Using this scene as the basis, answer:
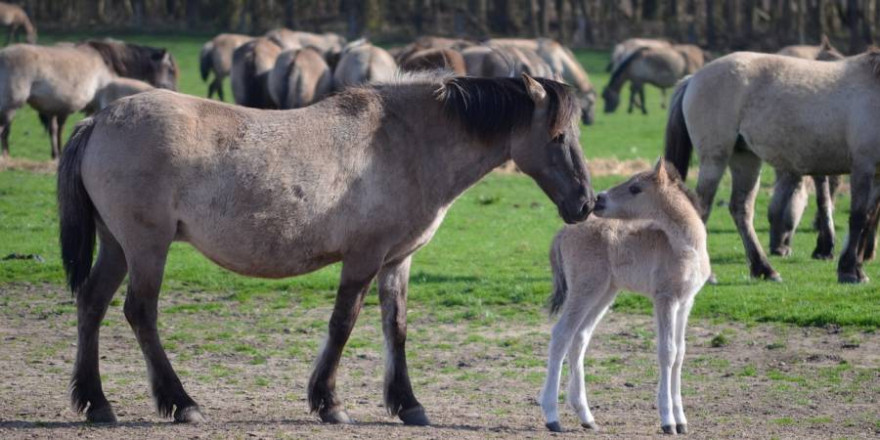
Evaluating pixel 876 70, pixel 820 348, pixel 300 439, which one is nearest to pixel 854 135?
pixel 876 70

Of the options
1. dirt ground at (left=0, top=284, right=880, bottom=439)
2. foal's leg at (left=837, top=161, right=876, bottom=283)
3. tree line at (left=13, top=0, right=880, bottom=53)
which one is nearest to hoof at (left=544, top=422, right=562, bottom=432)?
dirt ground at (left=0, top=284, right=880, bottom=439)

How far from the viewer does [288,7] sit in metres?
55.4

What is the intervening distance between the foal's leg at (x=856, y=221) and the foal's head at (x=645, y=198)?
16.7 feet

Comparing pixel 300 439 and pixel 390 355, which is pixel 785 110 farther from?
pixel 300 439

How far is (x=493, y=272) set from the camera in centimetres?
1451

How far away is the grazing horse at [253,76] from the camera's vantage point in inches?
1222

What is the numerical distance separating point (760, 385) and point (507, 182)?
13.8 meters

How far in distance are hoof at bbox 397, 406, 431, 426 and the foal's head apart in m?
1.72

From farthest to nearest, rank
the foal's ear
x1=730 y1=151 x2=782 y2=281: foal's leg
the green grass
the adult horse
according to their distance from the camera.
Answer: x1=730 y1=151 x2=782 y2=281: foal's leg → the adult horse → the green grass → the foal's ear

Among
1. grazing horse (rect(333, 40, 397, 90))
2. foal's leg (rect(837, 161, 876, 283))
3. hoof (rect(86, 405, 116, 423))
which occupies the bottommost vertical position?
grazing horse (rect(333, 40, 397, 90))

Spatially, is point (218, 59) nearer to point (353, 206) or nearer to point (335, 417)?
point (353, 206)

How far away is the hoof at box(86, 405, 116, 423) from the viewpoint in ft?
26.7

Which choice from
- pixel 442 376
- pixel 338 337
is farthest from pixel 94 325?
pixel 442 376

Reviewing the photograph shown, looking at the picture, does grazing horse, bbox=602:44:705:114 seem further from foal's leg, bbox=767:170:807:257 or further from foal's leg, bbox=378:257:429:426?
foal's leg, bbox=378:257:429:426
